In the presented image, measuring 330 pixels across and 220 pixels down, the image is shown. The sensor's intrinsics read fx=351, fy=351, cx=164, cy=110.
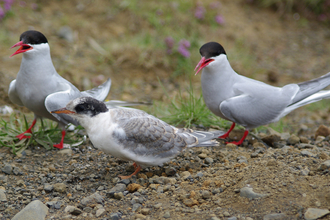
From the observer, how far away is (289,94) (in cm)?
420

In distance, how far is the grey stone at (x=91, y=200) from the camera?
284 cm

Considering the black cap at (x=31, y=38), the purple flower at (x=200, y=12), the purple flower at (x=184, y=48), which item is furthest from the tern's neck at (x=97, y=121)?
the purple flower at (x=200, y=12)

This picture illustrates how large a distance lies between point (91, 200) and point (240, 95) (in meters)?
2.12

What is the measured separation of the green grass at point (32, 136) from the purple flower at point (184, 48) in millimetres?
2705

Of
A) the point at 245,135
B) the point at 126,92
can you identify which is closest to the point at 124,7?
the point at 126,92

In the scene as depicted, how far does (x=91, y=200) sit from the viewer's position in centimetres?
287

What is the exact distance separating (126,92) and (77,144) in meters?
2.10

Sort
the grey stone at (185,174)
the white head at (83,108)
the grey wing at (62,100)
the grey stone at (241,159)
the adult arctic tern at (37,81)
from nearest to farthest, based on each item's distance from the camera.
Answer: the white head at (83,108) < the grey stone at (185,174) < the grey stone at (241,159) < the grey wing at (62,100) < the adult arctic tern at (37,81)

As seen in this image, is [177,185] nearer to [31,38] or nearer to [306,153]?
[306,153]

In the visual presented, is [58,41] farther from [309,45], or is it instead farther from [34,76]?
[309,45]

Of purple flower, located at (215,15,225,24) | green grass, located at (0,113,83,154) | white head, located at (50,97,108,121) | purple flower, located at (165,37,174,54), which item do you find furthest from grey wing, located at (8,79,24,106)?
purple flower, located at (215,15,225,24)

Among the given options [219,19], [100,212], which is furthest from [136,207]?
[219,19]

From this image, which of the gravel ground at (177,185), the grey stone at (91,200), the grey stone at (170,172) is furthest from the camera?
the grey stone at (170,172)

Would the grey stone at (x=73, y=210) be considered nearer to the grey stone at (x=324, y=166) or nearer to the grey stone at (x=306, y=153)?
the grey stone at (x=324, y=166)
